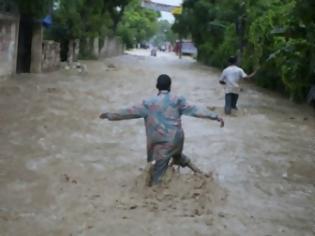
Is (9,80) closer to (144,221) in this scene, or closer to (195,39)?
(144,221)

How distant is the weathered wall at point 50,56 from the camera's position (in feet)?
82.9

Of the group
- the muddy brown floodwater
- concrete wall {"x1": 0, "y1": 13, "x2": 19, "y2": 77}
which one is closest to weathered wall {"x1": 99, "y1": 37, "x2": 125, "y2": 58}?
concrete wall {"x1": 0, "y1": 13, "x2": 19, "y2": 77}

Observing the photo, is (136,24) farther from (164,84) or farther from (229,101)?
(164,84)

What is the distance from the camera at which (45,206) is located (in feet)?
22.6

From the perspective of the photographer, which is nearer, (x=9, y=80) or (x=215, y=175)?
(x=215, y=175)

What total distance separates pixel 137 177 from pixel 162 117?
1.15 m

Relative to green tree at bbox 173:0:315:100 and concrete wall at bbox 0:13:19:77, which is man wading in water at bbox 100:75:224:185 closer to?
green tree at bbox 173:0:315:100

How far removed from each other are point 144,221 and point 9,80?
15100 mm

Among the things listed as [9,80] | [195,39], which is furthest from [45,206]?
[195,39]

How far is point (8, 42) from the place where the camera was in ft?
67.7

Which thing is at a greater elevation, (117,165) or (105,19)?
(105,19)

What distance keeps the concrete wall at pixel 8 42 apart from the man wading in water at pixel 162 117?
13797mm

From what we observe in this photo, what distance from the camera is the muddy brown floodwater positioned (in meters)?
6.42

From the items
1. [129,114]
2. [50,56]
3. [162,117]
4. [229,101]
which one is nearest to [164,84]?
[162,117]
